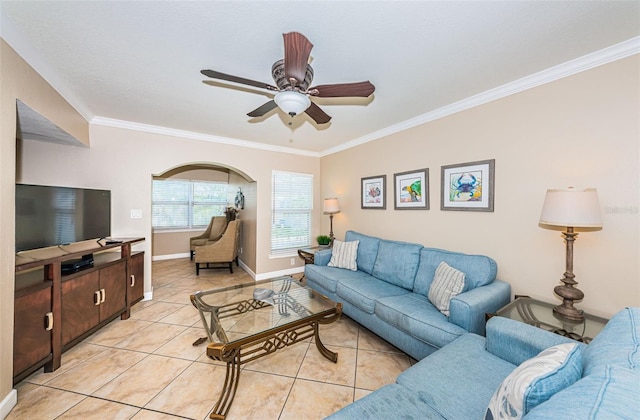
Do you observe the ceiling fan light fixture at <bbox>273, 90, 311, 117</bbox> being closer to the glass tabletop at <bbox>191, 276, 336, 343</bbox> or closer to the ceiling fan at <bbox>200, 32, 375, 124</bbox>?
the ceiling fan at <bbox>200, 32, 375, 124</bbox>

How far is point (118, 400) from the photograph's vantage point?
64.2 inches

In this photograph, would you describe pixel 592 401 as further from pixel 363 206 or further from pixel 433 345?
pixel 363 206

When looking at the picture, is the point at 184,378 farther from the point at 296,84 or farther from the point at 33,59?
the point at 33,59

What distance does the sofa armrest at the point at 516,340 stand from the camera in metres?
1.26

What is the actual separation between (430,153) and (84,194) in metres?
3.93

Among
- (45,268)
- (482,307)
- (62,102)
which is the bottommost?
(482,307)

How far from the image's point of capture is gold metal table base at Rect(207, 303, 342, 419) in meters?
1.48

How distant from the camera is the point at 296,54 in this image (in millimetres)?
1354

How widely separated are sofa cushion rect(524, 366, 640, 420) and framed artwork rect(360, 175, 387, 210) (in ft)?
9.26

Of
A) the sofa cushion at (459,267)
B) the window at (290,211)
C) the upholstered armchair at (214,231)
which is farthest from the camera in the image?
the upholstered armchair at (214,231)

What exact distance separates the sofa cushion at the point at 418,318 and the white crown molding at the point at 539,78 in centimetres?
205

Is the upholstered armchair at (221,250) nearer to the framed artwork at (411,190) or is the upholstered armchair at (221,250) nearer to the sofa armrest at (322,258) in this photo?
the sofa armrest at (322,258)

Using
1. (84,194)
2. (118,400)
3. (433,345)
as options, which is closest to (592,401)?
(433,345)

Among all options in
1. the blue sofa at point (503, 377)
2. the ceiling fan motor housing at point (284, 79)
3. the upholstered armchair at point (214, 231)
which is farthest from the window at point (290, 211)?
the blue sofa at point (503, 377)
